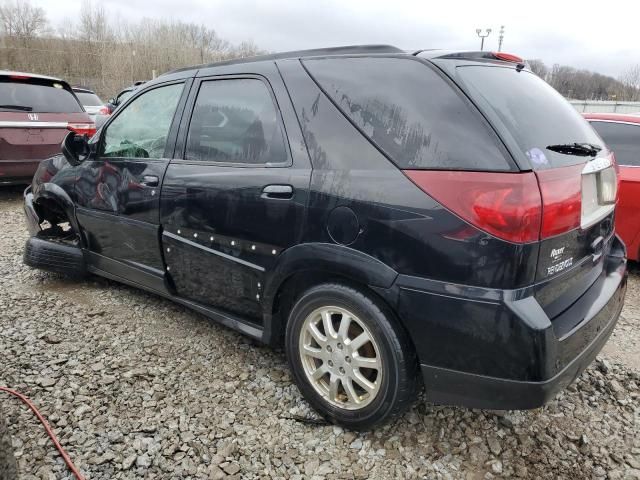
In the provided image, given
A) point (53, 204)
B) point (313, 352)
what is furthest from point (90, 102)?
point (313, 352)

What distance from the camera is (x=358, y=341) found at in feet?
7.04

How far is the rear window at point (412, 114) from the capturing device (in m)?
1.84

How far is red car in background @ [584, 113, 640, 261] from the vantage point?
168 inches

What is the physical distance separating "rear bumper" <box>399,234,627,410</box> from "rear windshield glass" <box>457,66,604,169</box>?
58 cm

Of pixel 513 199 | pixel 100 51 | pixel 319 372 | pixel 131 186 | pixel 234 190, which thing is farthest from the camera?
pixel 100 51

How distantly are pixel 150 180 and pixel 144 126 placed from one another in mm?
481

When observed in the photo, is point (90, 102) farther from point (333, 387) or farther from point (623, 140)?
point (333, 387)

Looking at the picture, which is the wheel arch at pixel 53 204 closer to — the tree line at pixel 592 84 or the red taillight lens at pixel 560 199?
the red taillight lens at pixel 560 199

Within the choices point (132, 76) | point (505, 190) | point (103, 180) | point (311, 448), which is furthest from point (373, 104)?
point (132, 76)

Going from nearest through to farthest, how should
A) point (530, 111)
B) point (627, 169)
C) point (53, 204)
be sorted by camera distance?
1. point (530, 111)
2. point (53, 204)
3. point (627, 169)

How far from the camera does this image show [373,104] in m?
2.11

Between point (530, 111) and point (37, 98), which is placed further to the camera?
point (37, 98)

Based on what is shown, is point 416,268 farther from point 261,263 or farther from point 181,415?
point 181,415

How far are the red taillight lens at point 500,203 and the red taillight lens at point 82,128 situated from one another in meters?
6.43
